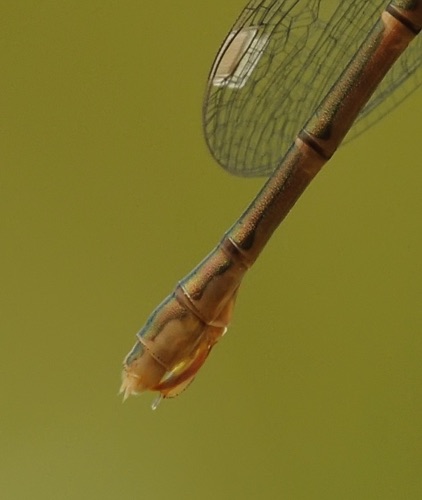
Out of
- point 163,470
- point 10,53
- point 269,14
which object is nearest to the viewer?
point 269,14

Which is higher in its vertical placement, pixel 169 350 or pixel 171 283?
pixel 171 283

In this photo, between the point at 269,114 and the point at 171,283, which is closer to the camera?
the point at 269,114

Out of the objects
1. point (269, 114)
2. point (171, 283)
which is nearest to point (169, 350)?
point (269, 114)

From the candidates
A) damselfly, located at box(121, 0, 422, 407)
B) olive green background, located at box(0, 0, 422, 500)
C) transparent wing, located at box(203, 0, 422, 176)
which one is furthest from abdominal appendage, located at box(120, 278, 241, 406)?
olive green background, located at box(0, 0, 422, 500)

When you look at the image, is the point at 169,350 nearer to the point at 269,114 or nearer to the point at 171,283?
the point at 269,114

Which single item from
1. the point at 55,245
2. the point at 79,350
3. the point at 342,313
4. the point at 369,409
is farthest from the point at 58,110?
the point at 369,409

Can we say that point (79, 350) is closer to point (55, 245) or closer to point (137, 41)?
point (55, 245)
